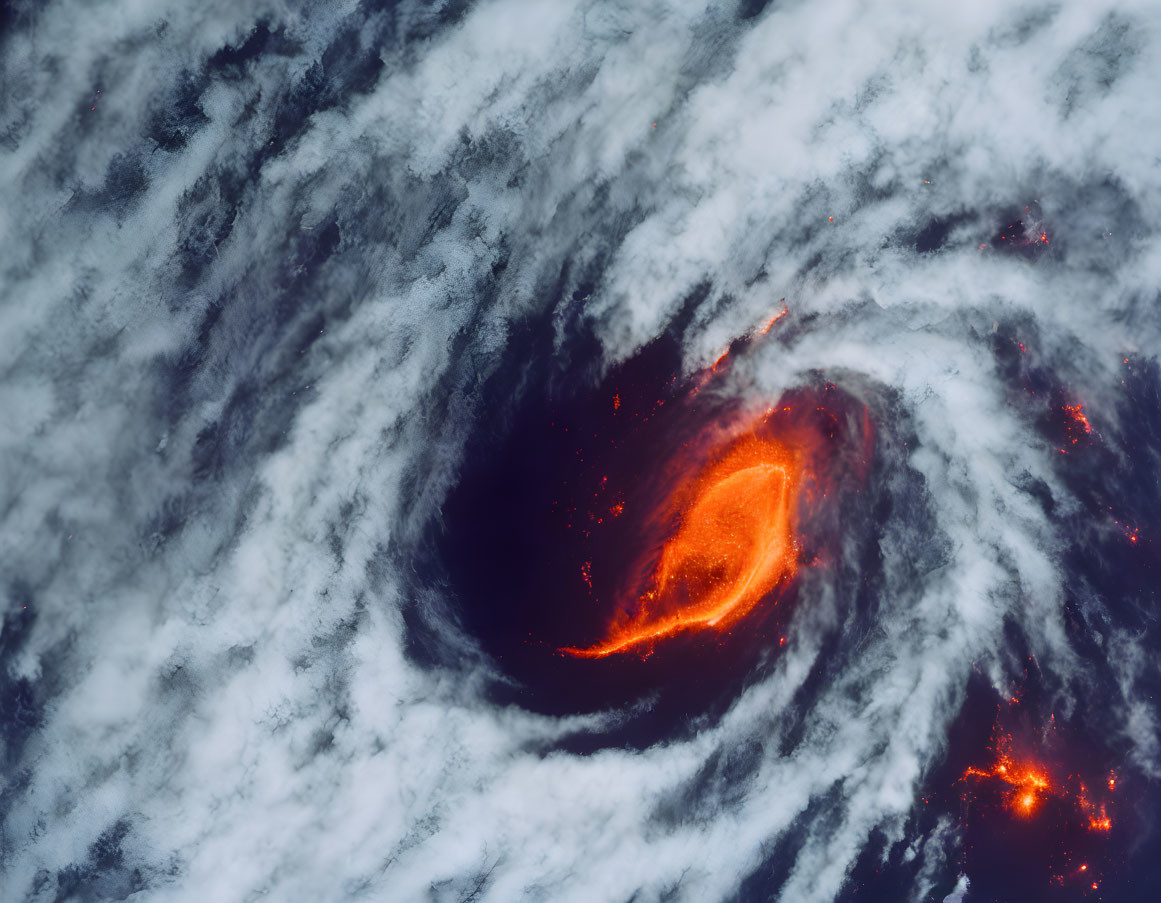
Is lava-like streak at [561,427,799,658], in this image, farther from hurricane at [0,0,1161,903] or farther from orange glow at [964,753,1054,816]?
orange glow at [964,753,1054,816]

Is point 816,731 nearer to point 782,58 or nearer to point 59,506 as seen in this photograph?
point 782,58

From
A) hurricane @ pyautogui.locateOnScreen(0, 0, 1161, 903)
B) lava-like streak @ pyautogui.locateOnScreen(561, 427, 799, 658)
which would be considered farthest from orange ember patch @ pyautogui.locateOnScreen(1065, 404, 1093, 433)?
lava-like streak @ pyautogui.locateOnScreen(561, 427, 799, 658)

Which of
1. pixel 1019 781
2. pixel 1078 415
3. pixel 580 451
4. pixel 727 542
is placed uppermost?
pixel 580 451

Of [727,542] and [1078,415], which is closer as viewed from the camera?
[1078,415]

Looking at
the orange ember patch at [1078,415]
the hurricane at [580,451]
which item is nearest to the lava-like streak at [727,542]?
the hurricane at [580,451]

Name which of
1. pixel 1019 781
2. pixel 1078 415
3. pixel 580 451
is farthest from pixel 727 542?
pixel 1019 781

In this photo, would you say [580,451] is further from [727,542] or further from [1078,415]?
[1078,415]

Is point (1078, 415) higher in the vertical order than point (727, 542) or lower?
lower

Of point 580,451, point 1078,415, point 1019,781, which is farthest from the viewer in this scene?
point 580,451

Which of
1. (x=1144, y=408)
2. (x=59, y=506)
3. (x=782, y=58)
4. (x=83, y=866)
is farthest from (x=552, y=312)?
(x=83, y=866)
